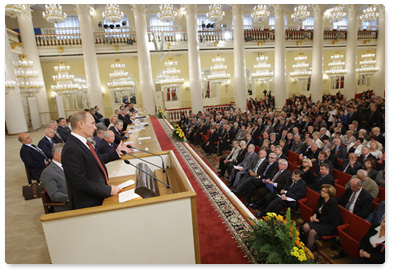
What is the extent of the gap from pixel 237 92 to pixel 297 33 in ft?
24.1

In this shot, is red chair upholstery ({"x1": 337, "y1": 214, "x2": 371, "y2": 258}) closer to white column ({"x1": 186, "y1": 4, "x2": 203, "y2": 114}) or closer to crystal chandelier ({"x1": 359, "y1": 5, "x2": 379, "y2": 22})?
white column ({"x1": 186, "y1": 4, "x2": 203, "y2": 114})

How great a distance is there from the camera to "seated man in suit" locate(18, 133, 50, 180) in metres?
4.75

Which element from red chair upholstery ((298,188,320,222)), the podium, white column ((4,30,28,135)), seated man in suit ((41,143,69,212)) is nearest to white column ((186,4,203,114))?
white column ((4,30,28,135))

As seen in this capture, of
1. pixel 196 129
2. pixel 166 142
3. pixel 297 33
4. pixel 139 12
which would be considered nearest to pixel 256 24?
pixel 297 33

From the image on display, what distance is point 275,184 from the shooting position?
4680 mm

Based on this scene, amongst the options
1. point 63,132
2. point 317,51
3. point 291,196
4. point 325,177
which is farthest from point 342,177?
point 317,51

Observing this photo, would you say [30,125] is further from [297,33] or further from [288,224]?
[297,33]

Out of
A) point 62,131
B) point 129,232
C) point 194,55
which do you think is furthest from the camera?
point 194,55

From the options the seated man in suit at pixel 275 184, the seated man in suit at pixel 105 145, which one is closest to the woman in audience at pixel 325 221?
the seated man in suit at pixel 275 184

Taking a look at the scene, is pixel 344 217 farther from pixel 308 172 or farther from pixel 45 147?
pixel 45 147

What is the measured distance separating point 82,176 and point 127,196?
0.42 metres

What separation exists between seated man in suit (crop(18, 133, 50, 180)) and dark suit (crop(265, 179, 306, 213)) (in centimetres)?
447

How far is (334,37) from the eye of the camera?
18672 mm

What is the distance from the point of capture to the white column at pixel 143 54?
13.3 meters
